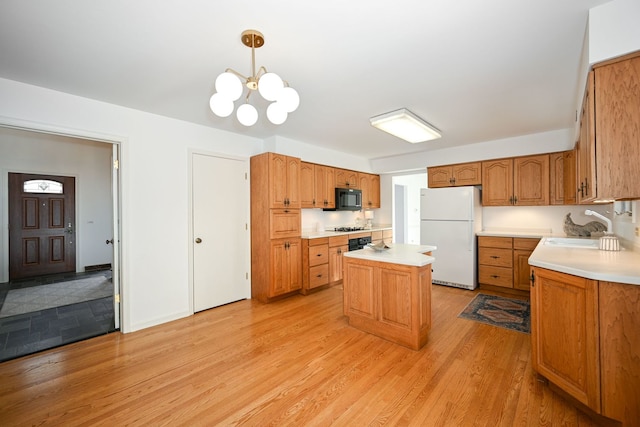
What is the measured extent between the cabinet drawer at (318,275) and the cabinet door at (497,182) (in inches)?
Result: 112

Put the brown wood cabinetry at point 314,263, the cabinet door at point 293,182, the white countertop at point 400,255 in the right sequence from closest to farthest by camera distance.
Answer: the white countertop at point 400,255 → the cabinet door at point 293,182 → the brown wood cabinetry at point 314,263

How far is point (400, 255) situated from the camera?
2.67 meters

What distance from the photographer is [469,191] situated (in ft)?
14.2

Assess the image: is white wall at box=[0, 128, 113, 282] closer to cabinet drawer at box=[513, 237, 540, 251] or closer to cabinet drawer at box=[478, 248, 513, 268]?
cabinet drawer at box=[478, 248, 513, 268]

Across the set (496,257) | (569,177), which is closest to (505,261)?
(496,257)

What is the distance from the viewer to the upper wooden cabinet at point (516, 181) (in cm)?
407

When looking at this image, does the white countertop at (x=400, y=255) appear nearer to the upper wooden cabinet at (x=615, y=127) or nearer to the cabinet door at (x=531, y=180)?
the upper wooden cabinet at (x=615, y=127)

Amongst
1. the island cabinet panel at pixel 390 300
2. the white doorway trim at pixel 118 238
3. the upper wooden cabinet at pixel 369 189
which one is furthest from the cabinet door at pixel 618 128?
the upper wooden cabinet at pixel 369 189

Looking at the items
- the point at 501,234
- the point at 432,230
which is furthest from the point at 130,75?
the point at 501,234

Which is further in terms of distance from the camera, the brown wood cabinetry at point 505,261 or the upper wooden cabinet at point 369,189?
the upper wooden cabinet at point 369,189

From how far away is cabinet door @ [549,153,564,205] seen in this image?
3947 mm

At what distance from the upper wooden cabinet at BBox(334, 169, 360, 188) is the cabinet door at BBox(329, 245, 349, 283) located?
1.20 metres

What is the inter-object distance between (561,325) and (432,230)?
293cm

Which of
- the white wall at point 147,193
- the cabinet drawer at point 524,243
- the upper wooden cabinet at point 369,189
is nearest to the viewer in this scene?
the white wall at point 147,193
